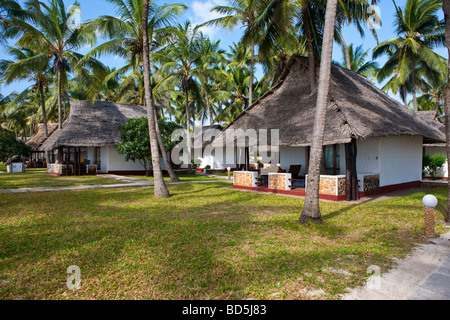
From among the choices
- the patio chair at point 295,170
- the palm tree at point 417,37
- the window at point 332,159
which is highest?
the palm tree at point 417,37

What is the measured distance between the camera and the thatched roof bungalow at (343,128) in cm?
983

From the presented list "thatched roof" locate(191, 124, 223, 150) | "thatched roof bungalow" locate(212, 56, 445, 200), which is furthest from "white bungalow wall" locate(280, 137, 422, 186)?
"thatched roof" locate(191, 124, 223, 150)

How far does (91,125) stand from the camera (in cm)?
2169

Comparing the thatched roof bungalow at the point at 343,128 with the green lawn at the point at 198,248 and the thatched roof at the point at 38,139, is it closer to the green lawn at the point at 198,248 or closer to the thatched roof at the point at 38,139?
the green lawn at the point at 198,248

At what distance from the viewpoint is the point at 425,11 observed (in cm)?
1905

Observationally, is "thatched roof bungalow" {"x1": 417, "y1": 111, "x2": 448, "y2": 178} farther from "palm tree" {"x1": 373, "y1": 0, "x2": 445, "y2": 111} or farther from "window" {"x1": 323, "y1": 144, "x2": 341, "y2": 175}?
"window" {"x1": 323, "y1": 144, "x2": 341, "y2": 175}

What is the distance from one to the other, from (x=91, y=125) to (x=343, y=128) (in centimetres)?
1854

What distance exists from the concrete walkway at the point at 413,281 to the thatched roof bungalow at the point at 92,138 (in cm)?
1956

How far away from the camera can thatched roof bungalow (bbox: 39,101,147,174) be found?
20.3m

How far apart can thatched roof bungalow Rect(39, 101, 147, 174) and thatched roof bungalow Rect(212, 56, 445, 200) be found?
10.5 metres

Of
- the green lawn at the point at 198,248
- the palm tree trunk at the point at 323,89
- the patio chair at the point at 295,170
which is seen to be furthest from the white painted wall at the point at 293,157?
the palm tree trunk at the point at 323,89

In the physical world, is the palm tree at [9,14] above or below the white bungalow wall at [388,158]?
above

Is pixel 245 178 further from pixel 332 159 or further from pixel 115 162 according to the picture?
pixel 115 162
